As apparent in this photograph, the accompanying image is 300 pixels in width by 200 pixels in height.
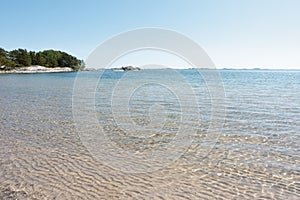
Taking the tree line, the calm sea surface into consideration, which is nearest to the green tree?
the tree line

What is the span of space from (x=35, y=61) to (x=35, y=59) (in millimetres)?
1126

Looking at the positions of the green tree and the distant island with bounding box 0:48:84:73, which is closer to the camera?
the distant island with bounding box 0:48:84:73

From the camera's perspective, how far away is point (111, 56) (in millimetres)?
12594

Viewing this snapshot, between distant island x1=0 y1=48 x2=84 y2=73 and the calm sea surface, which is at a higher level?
distant island x1=0 y1=48 x2=84 y2=73

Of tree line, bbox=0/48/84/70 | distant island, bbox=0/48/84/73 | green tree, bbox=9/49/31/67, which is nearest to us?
distant island, bbox=0/48/84/73

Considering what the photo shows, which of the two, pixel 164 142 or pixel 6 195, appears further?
pixel 164 142

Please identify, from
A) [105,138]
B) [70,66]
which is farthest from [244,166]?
[70,66]

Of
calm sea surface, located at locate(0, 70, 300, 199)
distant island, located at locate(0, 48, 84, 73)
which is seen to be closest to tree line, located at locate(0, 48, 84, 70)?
distant island, located at locate(0, 48, 84, 73)

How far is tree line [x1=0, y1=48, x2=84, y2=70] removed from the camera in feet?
364

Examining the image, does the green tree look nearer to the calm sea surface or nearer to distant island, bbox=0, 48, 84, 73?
distant island, bbox=0, 48, 84, 73

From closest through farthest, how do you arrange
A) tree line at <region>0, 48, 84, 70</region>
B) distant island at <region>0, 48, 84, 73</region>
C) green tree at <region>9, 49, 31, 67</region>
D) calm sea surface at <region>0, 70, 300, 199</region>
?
1. calm sea surface at <region>0, 70, 300, 199</region>
2. distant island at <region>0, 48, 84, 73</region>
3. tree line at <region>0, 48, 84, 70</region>
4. green tree at <region>9, 49, 31, 67</region>

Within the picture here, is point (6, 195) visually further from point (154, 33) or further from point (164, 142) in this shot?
point (154, 33)

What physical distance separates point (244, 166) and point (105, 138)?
623 cm

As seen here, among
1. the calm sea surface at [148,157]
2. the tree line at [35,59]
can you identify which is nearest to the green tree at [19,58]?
the tree line at [35,59]
